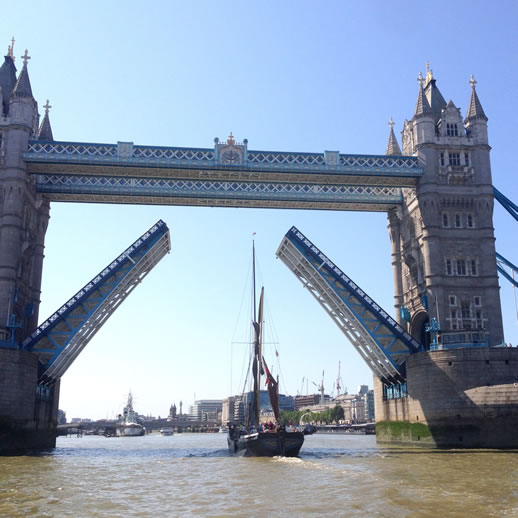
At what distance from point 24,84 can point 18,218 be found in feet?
34.7

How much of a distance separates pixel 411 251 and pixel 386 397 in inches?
469

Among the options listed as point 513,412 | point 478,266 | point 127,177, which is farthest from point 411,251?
point 127,177

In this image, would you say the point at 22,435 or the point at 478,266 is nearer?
the point at 22,435

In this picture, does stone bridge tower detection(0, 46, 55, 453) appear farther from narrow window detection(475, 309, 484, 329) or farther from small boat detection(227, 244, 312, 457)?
narrow window detection(475, 309, 484, 329)

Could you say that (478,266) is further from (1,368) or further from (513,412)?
(1,368)

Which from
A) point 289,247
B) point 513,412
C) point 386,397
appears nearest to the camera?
point 513,412

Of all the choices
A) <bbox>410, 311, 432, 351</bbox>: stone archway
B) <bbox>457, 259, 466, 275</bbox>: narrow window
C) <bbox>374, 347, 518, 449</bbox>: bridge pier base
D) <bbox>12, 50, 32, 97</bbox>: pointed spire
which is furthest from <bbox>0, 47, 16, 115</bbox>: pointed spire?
<bbox>457, 259, 466, 275</bbox>: narrow window

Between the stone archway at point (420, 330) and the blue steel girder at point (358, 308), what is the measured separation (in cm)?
317

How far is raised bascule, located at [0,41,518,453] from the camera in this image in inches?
1671

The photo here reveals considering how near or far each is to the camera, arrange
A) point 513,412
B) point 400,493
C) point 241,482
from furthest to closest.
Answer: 1. point 513,412
2. point 241,482
3. point 400,493

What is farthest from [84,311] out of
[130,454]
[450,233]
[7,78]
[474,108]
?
[474,108]

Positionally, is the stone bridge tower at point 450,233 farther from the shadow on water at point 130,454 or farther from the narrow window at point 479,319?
the shadow on water at point 130,454

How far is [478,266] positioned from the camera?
153ft

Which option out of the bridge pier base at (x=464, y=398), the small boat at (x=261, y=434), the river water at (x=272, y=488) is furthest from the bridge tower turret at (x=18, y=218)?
the bridge pier base at (x=464, y=398)
